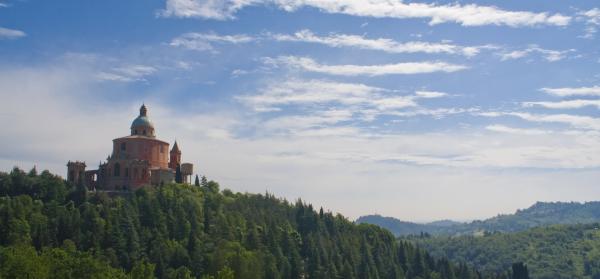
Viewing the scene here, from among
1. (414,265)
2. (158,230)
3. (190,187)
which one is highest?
(190,187)

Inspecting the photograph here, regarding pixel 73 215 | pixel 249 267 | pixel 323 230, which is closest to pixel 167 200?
pixel 73 215

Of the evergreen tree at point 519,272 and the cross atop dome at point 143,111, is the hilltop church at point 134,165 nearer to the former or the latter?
the cross atop dome at point 143,111

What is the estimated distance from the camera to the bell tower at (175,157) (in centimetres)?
14275

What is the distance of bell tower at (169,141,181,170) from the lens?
14275 cm

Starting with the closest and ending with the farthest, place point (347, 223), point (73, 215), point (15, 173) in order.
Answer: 1. point (73, 215)
2. point (15, 173)
3. point (347, 223)

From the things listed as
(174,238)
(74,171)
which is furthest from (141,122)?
(174,238)

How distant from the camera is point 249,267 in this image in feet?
336

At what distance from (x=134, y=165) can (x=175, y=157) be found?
15654 mm

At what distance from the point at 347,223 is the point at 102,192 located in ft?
209

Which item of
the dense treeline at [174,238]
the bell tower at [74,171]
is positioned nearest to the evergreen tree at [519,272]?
the dense treeline at [174,238]

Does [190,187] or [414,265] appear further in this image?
[414,265]

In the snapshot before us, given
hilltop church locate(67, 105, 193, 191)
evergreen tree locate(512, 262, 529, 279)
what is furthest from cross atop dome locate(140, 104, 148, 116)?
evergreen tree locate(512, 262, 529, 279)

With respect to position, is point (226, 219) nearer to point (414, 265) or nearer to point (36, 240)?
point (36, 240)

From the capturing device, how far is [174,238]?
373 feet
